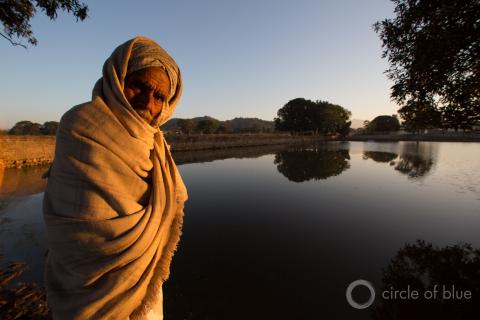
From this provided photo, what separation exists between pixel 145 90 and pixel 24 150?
24323 mm

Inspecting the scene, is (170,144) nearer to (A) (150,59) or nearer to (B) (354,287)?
(B) (354,287)

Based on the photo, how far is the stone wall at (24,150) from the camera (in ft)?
54.7

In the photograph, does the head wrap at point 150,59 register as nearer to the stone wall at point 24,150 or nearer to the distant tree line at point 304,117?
the stone wall at point 24,150

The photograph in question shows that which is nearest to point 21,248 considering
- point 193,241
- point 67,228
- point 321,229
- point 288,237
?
point 193,241

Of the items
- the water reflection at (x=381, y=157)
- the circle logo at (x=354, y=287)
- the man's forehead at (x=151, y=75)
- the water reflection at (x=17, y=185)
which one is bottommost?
the circle logo at (x=354, y=287)

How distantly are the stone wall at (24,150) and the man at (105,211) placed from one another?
21.9 metres

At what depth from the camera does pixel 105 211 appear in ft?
3.44

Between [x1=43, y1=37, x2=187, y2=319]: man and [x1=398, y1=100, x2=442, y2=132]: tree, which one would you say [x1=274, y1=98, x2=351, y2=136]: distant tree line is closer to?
[x1=398, y1=100, x2=442, y2=132]: tree

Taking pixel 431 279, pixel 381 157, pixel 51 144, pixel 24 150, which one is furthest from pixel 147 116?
pixel 381 157

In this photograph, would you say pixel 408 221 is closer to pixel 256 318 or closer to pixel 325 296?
pixel 325 296

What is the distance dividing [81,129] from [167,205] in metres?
0.60

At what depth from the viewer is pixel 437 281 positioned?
14.7 ft

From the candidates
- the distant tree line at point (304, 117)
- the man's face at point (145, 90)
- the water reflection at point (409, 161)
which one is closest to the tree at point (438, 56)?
the man's face at point (145, 90)

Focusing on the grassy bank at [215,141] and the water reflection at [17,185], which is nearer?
the water reflection at [17,185]
